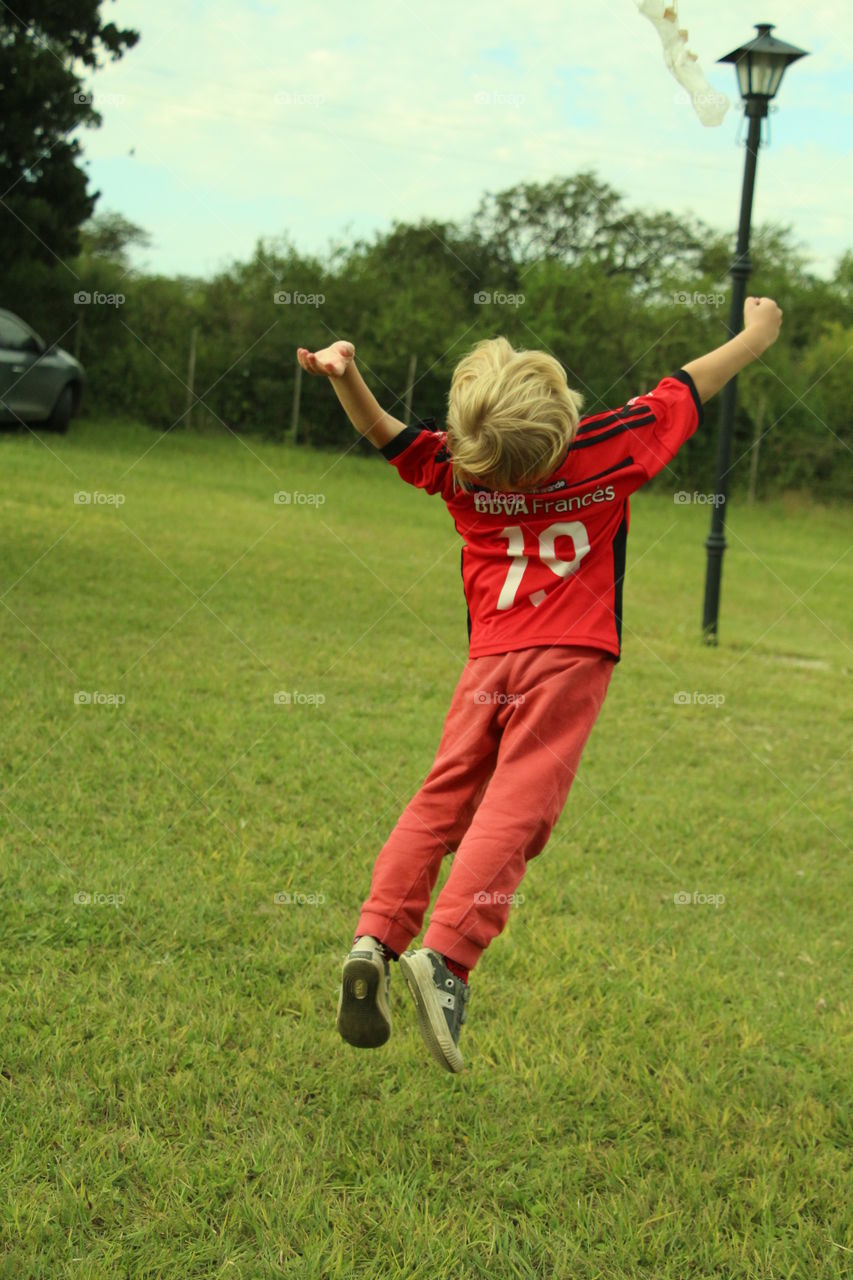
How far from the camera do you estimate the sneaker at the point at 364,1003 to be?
264 cm

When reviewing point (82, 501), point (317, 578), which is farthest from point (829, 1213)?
point (82, 501)

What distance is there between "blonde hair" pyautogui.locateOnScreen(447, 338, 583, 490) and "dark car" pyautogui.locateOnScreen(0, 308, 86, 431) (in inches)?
532

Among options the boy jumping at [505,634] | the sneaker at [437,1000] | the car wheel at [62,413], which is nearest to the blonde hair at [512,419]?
the boy jumping at [505,634]

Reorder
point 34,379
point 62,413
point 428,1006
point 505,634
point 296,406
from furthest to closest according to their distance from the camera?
1. point 296,406
2. point 62,413
3. point 34,379
4. point 505,634
5. point 428,1006

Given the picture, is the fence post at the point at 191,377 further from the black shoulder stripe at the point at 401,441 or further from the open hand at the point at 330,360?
the open hand at the point at 330,360

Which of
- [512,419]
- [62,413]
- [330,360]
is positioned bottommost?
[62,413]

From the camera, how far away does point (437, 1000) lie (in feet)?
8.60

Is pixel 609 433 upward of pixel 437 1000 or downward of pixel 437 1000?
upward

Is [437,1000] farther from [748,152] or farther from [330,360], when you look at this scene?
[748,152]

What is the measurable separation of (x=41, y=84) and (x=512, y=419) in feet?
25.6

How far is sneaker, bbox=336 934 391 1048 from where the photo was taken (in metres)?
2.64

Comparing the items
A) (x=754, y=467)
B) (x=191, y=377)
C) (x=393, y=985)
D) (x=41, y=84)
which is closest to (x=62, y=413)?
(x=191, y=377)

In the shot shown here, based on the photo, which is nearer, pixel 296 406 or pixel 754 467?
pixel 296 406

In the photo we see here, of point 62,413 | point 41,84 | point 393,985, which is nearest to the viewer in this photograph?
point 393,985
